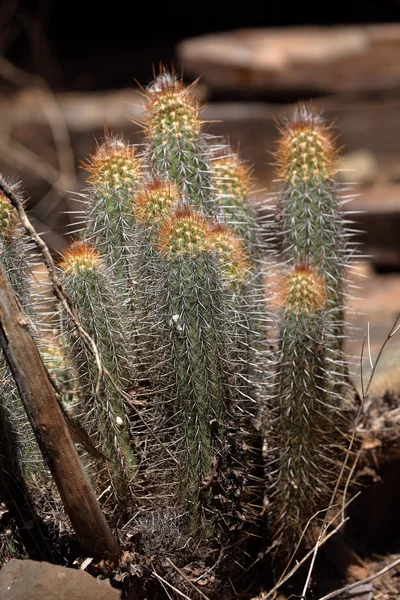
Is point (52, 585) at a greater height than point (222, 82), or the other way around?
point (222, 82)

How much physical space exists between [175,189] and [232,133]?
4.26 m

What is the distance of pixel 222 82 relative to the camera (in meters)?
6.39

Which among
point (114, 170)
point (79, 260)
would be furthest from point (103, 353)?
point (114, 170)

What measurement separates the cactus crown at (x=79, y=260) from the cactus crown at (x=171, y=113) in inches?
18.9

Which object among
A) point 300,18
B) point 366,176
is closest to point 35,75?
point 300,18

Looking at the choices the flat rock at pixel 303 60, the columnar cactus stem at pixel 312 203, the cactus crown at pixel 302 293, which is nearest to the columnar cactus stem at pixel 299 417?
the cactus crown at pixel 302 293

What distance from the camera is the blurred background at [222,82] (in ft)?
20.1

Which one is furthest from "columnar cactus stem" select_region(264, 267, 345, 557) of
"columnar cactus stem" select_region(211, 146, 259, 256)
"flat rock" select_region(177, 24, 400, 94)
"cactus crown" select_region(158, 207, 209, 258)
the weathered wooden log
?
"flat rock" select_region(177, 24, 400, 94)

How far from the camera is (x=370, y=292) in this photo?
552 cm

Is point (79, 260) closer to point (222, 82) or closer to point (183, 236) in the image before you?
point (183, 236)

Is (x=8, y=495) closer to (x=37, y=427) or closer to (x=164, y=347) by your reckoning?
(x=37, y=427)

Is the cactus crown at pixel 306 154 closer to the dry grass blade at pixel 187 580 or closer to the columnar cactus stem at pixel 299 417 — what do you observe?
the columnar cactus stem at pixel 299 417

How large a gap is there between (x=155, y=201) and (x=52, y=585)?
990 millimetres

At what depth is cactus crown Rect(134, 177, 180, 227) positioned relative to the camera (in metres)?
2.12
